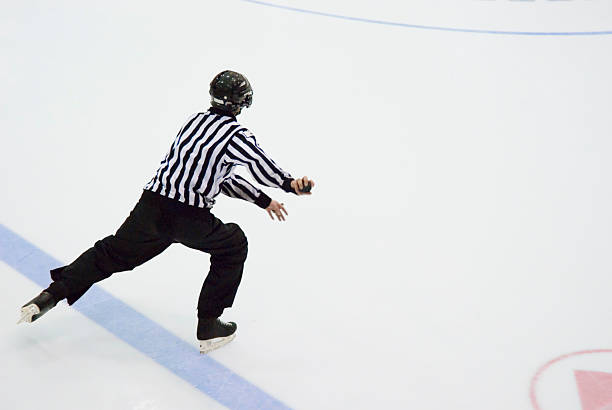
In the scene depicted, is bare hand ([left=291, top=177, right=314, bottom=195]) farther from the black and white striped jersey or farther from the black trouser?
the black trouser

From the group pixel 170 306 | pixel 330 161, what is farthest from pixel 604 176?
pixel 170 306

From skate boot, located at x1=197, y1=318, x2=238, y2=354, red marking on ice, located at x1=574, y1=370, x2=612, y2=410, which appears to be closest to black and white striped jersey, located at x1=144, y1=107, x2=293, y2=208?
skate boot, located at x1=197, y1=318, x2=238, y2=354

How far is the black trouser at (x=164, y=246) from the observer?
118 inches

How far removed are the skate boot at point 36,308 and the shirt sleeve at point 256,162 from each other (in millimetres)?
932

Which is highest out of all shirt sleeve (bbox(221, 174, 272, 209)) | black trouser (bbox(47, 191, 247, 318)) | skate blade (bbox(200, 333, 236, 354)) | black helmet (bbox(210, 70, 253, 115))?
black helmet (bbox(210, 70, 253, 115))

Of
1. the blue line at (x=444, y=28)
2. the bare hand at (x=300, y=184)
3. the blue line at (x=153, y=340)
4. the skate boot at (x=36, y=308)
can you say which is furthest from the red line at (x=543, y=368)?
the blue line at (x=444, y=28)

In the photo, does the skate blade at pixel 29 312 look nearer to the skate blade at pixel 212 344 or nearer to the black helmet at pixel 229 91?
the skate blade at pixel 212 344

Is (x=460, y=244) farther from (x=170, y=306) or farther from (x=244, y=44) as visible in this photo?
(x=244, y=44)

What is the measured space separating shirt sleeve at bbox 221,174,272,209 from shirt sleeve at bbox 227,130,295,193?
14cm

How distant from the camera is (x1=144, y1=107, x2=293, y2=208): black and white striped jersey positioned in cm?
287

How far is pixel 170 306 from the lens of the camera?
11.3ft

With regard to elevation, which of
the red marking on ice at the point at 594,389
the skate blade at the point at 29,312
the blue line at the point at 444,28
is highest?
the blue line at the point at 444,28

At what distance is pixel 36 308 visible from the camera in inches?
120

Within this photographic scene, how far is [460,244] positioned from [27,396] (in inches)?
85.0
